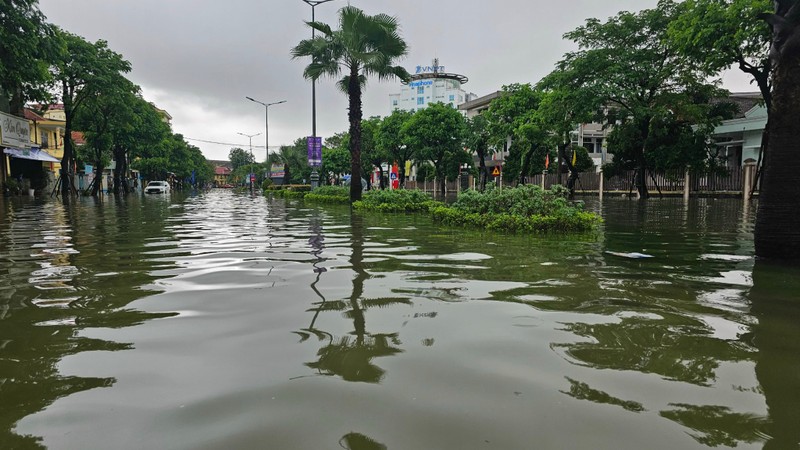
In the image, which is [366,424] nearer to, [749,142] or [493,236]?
[493,236]

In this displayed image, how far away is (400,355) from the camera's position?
2.78 m

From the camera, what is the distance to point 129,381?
7.96 ft

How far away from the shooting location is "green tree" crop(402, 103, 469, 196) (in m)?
39.1

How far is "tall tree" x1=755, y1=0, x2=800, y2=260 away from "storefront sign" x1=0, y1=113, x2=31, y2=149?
2930cm

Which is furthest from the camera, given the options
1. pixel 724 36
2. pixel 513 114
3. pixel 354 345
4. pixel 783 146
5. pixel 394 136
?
pixel 394 136

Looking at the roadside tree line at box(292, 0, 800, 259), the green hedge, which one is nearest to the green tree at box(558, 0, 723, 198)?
the roadside tree line at box(292, 0, 800, 259)

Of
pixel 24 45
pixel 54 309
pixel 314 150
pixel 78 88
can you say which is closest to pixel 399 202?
pixel 24 45

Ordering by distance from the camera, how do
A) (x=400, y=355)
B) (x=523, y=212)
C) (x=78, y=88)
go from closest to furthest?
(x=400, y=355), (x=523, y=212), (x=78, y=88)

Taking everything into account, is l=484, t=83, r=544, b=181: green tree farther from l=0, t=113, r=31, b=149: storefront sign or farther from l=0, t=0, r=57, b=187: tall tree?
l=0, t=113, r=31, b=149: storefront sign

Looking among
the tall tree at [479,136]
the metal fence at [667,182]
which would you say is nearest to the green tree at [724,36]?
the metal fence at [667,182]

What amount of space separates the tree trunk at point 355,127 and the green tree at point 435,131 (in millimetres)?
18734

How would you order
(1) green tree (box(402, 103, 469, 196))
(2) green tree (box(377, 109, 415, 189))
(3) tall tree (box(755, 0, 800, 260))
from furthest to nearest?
(2) green tree (box(377, 109, 415, 189))
(1) green tree (box(402, 103, 469, 196))
(3) tall tree (box(755, 0, 800, 260))

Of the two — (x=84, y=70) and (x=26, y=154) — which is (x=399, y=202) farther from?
(x=26, y=154)

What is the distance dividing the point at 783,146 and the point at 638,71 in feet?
64.4
